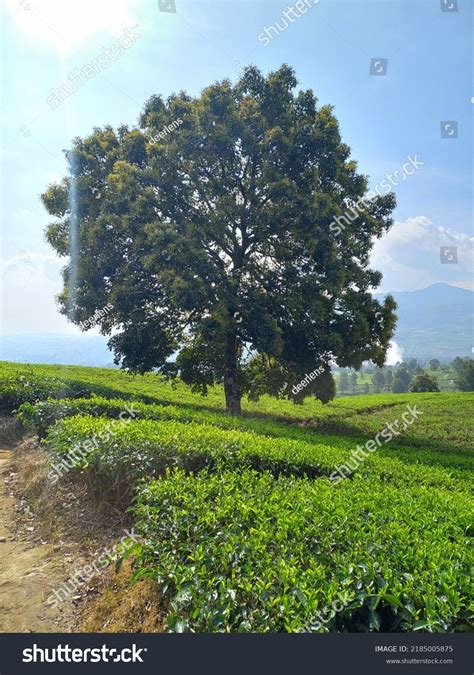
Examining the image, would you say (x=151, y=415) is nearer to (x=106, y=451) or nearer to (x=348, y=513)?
(x=106, y=451)

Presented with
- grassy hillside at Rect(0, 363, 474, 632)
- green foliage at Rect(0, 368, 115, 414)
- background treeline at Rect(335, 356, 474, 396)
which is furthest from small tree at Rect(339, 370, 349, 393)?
grassy hillside at Rect(0, 363, 474, 632)

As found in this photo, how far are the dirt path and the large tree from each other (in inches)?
349

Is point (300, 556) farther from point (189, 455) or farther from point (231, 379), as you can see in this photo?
point (231, 379)

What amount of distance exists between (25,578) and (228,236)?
14120 mm

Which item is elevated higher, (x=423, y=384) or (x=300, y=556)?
(x=300, y=556)

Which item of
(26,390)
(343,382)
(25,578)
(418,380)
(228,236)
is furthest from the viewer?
(343,382)

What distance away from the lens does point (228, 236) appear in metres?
17.2

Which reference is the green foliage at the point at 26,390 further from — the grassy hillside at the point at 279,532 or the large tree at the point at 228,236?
the grassy hillside at the point at 279,532

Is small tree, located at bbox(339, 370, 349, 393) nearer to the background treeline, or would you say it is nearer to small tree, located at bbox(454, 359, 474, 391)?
the background treeline

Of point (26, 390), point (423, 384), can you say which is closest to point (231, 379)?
point (26, 390)

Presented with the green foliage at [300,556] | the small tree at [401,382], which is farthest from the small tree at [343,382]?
the green foliage at [300,556]

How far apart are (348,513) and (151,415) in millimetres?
7466

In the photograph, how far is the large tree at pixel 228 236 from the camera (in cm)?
1543

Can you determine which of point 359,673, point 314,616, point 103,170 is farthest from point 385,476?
point 103,170
